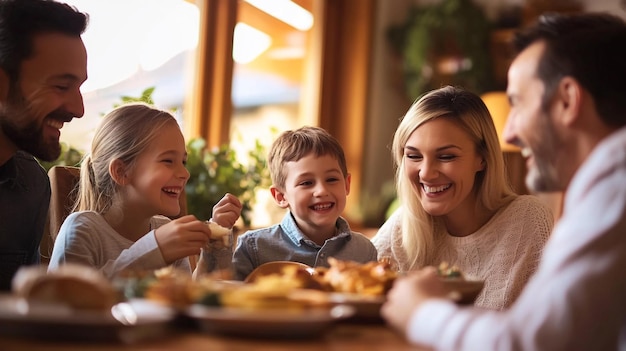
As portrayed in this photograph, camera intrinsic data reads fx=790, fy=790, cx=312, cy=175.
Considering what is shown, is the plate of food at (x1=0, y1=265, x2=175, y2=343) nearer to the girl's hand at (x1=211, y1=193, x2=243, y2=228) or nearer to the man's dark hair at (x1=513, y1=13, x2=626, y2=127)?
the man's dark hair at (x1=513, y1=13, x2=626, y2=127)

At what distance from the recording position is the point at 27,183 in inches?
85.7

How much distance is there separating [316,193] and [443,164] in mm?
407

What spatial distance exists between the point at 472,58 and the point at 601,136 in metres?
4.59

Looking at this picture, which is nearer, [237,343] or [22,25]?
[237,343]

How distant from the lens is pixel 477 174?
2572mm

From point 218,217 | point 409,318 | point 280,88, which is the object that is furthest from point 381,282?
point 280,88

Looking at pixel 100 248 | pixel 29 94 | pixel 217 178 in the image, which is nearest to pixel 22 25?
pixel 29 94

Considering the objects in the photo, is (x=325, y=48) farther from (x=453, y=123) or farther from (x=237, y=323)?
(x=237, y=323)

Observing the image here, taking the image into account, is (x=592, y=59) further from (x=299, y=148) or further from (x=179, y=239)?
(x=299, y=148)

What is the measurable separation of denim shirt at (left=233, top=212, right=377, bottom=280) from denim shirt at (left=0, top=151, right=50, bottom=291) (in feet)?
1.87

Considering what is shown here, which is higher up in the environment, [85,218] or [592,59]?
[592,59]

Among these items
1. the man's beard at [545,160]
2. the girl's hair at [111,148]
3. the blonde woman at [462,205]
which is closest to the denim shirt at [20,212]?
the girl's hair at [111,148]

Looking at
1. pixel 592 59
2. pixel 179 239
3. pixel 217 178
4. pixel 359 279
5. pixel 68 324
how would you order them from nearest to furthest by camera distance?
1. pixel 68 324
2. pixel 592 59
3. pixel 359 279
4. pixel 179 239
5. pixel 217 178

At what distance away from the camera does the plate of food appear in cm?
103
